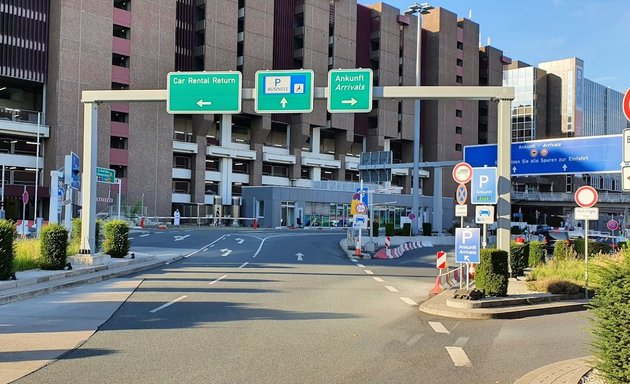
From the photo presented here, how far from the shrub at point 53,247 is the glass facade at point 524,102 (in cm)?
10033

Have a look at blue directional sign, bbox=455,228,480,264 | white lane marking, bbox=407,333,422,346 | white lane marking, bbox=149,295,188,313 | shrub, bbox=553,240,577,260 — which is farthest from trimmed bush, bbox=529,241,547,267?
white lane marking, bbox=149,295,188,313

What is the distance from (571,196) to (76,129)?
221ft

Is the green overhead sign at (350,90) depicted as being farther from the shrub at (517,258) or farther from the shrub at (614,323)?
the shrub at (614,323)

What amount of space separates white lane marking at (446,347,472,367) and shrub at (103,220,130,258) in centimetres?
1674

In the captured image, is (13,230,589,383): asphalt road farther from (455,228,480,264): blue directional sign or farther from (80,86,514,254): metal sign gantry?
(80,86,514,254): metal sign gantry

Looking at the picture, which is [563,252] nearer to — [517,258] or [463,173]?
[517,258]

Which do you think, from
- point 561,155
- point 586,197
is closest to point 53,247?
point 586,197

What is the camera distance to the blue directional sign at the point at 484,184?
15594 millimetres

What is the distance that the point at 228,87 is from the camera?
2016 cm

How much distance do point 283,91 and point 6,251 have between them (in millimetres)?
9732

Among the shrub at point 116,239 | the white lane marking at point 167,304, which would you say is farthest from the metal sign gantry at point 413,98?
the white lane marking at point 167,304

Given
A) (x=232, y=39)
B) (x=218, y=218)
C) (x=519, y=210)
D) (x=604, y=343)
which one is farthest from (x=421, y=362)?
(x=519, y=210)

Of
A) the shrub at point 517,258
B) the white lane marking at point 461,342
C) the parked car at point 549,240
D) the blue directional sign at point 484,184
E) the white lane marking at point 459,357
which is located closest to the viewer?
the white lane marking at point 459,357

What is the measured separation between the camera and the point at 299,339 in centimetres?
912
